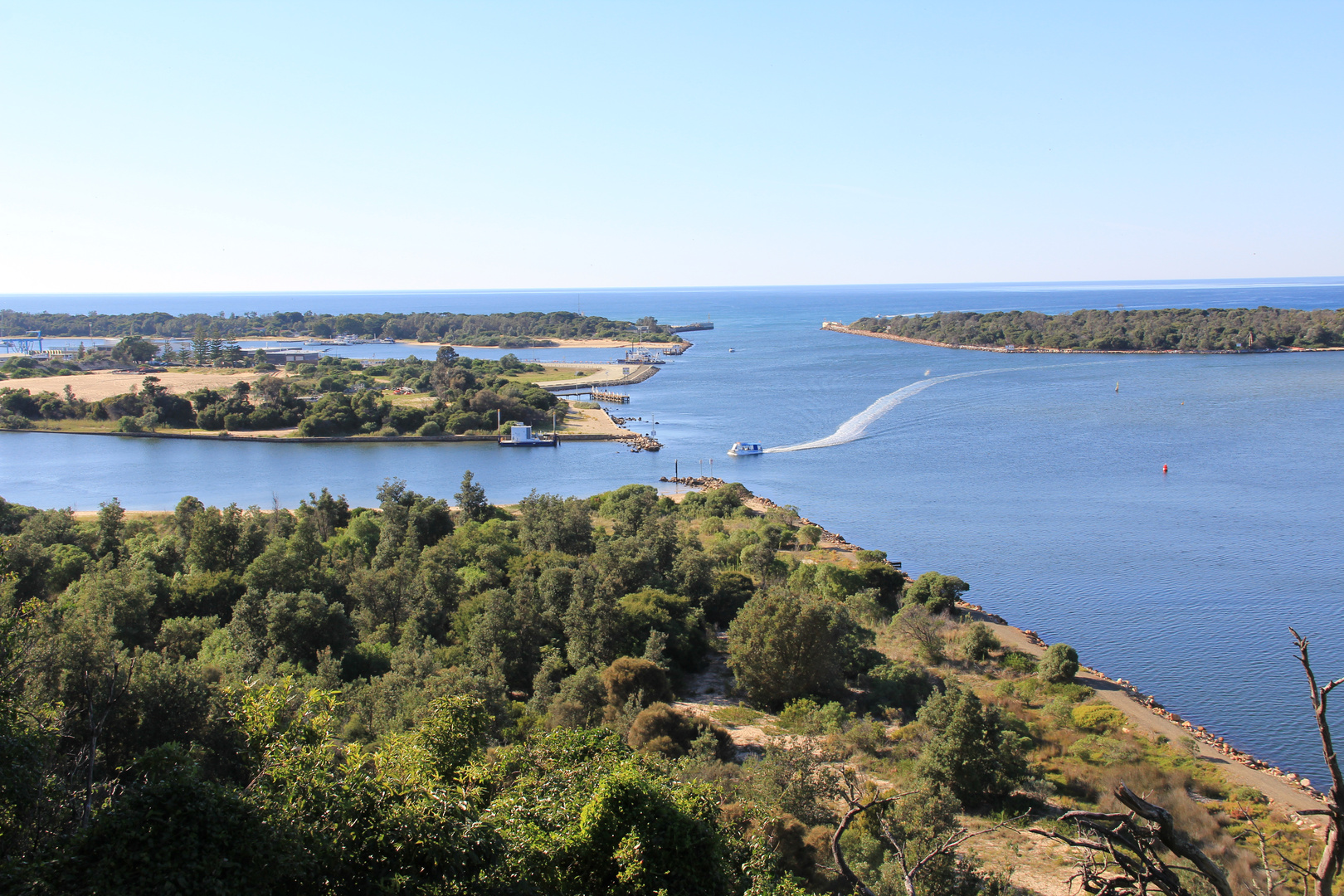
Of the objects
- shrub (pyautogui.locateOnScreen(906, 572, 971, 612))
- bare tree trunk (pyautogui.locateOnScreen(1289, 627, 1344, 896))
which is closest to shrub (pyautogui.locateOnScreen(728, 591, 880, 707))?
shrub (pyautogui.locateOnScreen(906, 572, 971, 612))

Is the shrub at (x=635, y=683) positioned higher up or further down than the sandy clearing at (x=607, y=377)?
further down

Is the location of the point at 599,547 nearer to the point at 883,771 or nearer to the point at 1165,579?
the point at 883,771

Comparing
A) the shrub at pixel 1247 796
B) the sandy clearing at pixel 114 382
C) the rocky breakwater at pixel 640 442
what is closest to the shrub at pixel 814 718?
the shrub at pixel 1247 796

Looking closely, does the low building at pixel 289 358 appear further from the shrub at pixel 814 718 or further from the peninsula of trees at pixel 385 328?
the shrub at pixel 814 718

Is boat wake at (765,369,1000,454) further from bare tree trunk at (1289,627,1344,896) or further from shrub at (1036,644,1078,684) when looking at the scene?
bare tree trunk at (1289,627,1344,896)

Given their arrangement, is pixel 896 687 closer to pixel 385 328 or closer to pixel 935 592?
pixel 935 592
